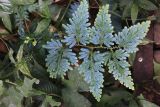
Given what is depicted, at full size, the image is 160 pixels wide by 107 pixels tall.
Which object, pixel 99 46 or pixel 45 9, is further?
pixel 45 9

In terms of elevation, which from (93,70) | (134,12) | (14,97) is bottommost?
(14,97)

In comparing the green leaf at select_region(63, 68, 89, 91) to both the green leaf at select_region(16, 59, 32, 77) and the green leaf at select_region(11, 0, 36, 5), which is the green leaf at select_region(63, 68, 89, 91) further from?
the green leaf at select_region(11, 0, 36, 5)

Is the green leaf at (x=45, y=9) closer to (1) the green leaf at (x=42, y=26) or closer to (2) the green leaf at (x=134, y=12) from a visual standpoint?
(1) the green leaf at (x=42, y=26)

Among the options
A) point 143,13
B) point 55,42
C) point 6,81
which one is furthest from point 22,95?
point 143,13

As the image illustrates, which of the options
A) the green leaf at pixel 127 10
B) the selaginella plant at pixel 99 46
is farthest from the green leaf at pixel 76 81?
the green leaf at pixel 127 10

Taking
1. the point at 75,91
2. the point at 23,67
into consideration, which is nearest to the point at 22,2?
the point at 23,67

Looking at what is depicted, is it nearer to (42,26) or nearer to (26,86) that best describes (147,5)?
(42,26)
